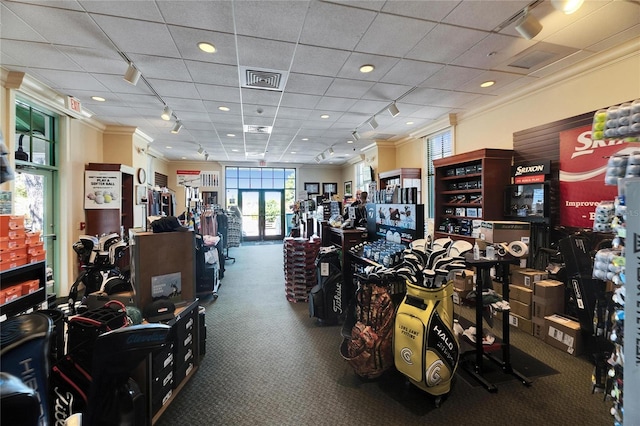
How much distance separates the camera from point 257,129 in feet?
21.1

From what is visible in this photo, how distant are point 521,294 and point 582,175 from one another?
62.6 inches

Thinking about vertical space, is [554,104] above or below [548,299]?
above

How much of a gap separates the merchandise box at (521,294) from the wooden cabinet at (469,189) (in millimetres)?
1120

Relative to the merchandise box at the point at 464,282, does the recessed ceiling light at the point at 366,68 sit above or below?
above

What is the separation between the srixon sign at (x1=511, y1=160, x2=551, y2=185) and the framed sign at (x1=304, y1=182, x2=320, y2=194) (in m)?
8.35

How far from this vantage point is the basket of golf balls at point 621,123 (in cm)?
143

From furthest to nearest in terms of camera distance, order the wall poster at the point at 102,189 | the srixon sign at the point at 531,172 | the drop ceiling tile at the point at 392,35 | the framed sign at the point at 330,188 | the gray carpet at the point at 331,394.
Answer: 1. the framed sign at the point at 330,188
2. the wall poster at the point at 102,189
3. the srixon sign at the point at 531,172
4. the drop ceiling tile at the point at 392,35
5. the gray carpet at the point at 331,394

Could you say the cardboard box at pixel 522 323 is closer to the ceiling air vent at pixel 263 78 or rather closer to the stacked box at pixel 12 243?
the ceiling air vent at pixel 263 78

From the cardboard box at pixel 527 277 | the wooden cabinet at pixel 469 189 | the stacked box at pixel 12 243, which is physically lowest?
Answer: the cardboard box at pixel 527 277

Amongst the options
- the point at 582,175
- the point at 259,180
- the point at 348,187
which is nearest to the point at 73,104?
the point at 582,175

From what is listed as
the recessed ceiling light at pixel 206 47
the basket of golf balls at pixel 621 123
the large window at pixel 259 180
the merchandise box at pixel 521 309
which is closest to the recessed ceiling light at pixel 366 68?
the recessed ceiling light at pixel 206 47

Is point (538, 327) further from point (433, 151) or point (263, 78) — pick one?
point (263, 78)

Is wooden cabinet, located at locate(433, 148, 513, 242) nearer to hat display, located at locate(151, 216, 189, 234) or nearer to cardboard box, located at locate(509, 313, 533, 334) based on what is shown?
cardboard box, located at locate(509, 313, 533, 334)

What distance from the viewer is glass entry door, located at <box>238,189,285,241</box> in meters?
11.5
